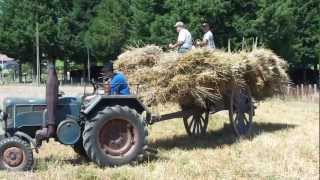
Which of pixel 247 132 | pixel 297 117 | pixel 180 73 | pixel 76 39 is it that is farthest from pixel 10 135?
pixel 76 39

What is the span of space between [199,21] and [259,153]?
89.0ft

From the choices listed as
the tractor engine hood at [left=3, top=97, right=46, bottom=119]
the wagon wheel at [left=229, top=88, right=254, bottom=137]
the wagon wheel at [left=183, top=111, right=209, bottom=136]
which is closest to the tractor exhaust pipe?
the tractor engine hood at [left=3, top=97, right=46, bottom=119]

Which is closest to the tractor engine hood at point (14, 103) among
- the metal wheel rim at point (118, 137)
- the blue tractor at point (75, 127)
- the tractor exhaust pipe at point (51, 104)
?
the blue tractor at point (75, 127)

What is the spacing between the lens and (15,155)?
28.8 ft

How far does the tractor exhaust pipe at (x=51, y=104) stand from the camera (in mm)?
9031

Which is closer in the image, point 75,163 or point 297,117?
point 75,163

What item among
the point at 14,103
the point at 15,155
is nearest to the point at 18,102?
the point at 14,103

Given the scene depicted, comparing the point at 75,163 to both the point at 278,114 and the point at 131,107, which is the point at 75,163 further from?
the point at 278,114

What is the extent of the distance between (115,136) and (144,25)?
30406 millimetres

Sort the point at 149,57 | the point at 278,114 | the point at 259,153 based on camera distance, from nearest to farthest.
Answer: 1. the point at 259,153
2. the point at 149,57
3. the point at 278,114

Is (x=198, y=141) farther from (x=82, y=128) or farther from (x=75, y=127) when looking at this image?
(x=75, y=127)

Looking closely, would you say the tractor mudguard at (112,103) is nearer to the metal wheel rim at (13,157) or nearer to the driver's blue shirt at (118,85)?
the driver's blue shirt at (118,85)

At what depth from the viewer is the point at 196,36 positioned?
3609 centimetres

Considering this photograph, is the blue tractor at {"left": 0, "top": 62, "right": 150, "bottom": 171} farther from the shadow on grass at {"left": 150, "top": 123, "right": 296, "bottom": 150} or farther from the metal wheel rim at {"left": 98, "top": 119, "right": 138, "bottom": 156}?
the shadow on grass at {"left": 150, "top": 123, "right": 296, "bottom": 150}
